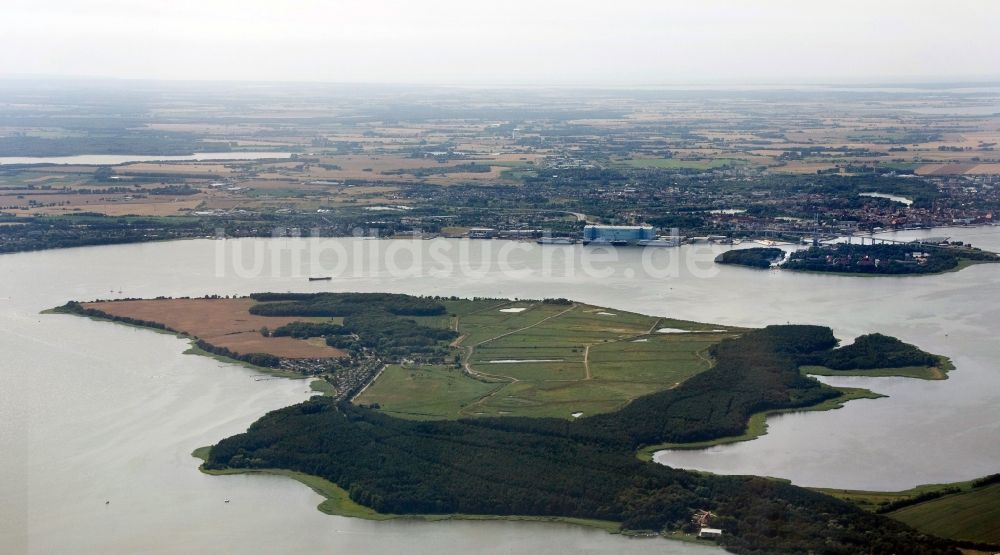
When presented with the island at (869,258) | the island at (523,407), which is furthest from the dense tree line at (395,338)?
the island at (869,258)

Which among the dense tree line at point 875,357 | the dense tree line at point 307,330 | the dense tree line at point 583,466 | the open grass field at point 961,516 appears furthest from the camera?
the dense tree line at point 307,330

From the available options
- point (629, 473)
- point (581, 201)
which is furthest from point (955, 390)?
point (581, 201)

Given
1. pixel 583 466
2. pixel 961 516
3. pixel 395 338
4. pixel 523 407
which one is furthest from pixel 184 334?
pixel 961 516

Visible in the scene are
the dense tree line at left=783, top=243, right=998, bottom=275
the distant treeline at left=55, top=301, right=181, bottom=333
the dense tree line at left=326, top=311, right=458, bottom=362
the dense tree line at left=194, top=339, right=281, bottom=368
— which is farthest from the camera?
the dense tree line at left=783, top=243, right=998, bottom=275

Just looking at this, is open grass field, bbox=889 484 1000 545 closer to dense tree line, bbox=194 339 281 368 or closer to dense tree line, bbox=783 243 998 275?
dense tree line, bbox=194 339 281 368

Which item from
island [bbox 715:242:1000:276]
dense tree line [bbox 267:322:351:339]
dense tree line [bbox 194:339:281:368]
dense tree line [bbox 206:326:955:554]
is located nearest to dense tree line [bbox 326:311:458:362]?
dense tree line [bbox 267:322:351:339]

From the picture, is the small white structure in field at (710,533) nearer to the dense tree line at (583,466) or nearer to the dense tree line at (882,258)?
the dense tree line at (583,466)
